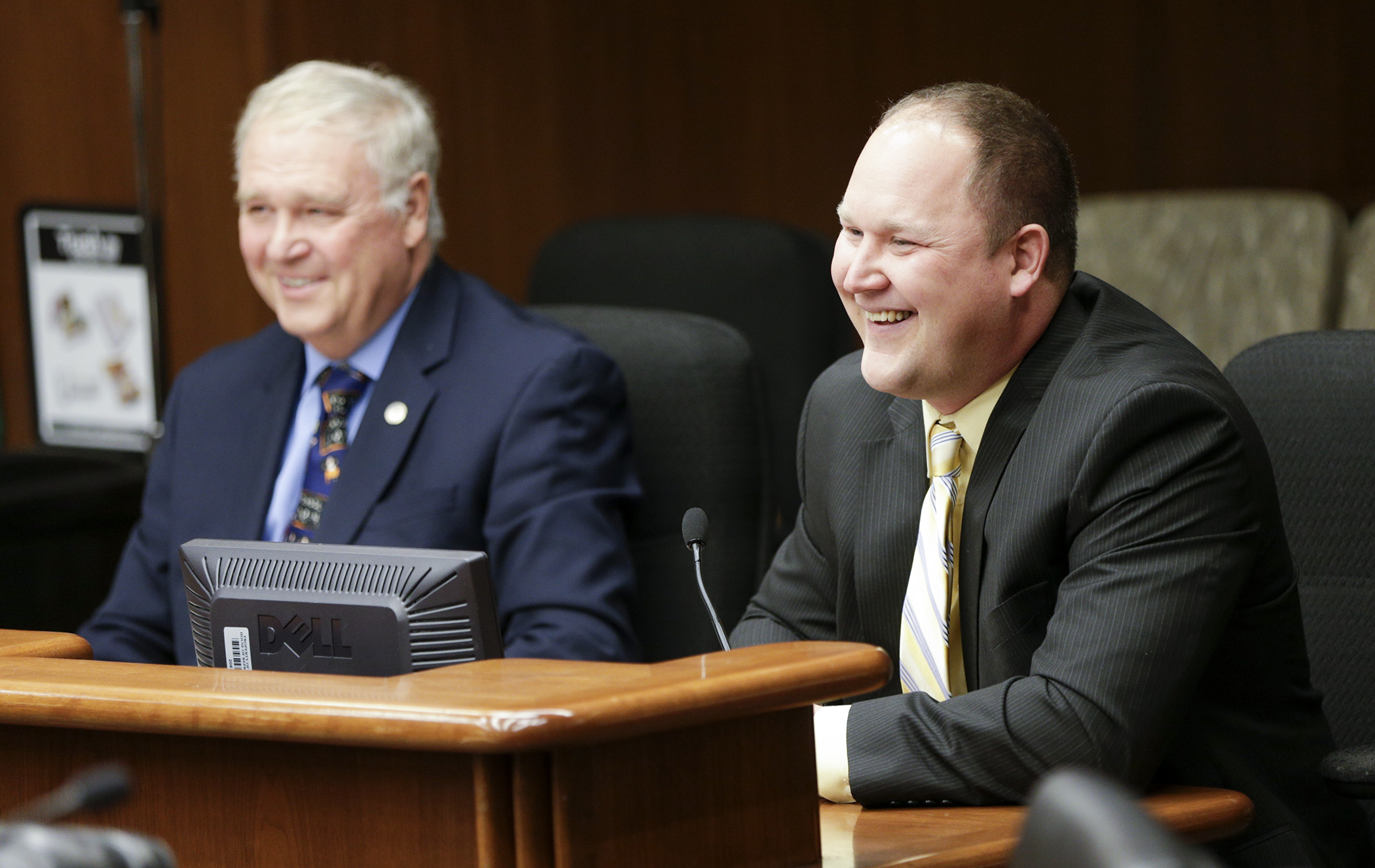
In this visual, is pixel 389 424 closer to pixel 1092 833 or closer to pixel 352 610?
pixel 352 610

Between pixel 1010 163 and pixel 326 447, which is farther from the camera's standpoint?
pixel 326 447

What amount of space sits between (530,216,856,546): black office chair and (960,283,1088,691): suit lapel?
1.05 meters

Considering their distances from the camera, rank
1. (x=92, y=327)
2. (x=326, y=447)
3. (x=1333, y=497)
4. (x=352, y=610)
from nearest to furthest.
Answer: (x=352, y=610)
(x=1333, y=497)
(x=326, y=447)
(x=92, y=327)

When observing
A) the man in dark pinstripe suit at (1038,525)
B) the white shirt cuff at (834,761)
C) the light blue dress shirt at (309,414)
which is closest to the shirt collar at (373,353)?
the light blue dress shirt at (309,414)

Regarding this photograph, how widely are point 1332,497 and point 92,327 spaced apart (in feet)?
8.04

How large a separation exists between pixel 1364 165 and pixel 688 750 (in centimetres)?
296

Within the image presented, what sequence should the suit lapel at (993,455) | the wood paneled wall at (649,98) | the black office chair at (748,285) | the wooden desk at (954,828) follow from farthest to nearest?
the wood paneled wall at (649,98) → the black office chair at (748,285) → the suit lapel at (993,455) → the wooden desk at (954,828)

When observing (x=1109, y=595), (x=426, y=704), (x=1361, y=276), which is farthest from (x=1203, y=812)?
(x=1361, y=276)

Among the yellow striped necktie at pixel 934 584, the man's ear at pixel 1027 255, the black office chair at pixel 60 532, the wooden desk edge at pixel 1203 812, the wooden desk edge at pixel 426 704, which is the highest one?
the man's ear at pixel 1027 255

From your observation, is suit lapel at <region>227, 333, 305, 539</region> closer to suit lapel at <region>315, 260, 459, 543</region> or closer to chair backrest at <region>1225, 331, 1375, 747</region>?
suit lapel at <region>315, 260, 459, 543</region>

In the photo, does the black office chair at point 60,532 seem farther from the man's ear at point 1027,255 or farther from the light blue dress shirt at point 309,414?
the man's ear at point 1027,255

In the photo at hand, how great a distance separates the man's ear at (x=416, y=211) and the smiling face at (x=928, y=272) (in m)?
0.95

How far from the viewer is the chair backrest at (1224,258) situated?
3316 millimetres

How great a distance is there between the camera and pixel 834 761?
1.49 meters
